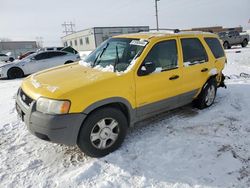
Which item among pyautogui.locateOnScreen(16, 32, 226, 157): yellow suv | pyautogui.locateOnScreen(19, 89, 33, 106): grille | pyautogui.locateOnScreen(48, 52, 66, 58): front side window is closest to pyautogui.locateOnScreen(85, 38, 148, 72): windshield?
pyautogui.locateOnScreen(16, 32, 226, 157): yellow suv

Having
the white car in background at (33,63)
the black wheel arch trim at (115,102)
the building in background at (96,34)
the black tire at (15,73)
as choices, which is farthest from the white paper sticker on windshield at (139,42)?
the building in background at (96,34)

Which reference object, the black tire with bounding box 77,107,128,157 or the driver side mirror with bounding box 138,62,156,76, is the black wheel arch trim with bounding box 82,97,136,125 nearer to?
the black tire with bounding box 77,107,128,157

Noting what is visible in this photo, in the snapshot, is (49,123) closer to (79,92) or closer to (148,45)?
(79,92)

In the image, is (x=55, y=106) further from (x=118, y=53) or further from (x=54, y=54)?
(x=54, y=54)

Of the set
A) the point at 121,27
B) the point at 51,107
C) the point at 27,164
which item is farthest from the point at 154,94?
the point at 121,27

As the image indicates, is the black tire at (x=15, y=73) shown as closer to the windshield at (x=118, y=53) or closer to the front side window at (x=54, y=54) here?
the front side window at (x=54, y=54)

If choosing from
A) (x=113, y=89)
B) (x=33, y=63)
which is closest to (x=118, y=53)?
(x=113, y=89)

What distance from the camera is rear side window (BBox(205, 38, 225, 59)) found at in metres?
5.55

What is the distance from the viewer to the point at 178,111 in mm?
5555

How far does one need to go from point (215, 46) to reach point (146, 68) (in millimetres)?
2654

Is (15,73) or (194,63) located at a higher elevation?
(194,63)

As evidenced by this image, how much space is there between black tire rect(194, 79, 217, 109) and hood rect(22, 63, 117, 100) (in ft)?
8.42

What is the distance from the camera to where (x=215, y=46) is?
5.76 m

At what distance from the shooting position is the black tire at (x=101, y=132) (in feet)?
11.4
